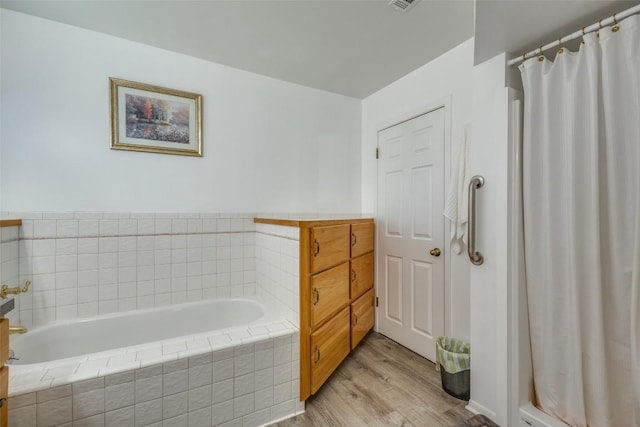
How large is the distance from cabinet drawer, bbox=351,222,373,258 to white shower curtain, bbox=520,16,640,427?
3.95 ft

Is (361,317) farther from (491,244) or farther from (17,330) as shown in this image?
(17,330)

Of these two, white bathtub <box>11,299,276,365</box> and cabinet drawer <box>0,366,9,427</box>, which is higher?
cabinet drawer <box>0,366,9,427</box>

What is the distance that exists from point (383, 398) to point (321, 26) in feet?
7.99

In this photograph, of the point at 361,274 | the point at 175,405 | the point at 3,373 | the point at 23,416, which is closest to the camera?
the point at 3,373

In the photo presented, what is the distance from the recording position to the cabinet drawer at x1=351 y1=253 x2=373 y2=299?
7.66 ft

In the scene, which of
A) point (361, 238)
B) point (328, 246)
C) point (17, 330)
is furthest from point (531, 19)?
point (17, 330)

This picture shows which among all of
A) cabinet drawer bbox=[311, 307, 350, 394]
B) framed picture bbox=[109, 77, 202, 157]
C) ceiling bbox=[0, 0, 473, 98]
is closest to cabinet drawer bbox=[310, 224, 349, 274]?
cabinet drawer bbox=[311, 307, 350, 394]

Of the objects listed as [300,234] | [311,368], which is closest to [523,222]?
[300,234]

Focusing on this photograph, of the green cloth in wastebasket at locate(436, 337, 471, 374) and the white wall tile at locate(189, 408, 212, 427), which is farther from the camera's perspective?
the green cloth in wastebasket at locate(436, 337, 471, 374)

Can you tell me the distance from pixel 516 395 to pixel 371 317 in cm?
141

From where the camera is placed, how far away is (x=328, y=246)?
1.91 m

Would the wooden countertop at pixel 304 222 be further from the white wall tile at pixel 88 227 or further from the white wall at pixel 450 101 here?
the white wall tile at pixel 88 227

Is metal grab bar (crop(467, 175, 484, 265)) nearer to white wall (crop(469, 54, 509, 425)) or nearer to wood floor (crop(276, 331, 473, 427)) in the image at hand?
white wall (crop(469, 54, 509, 425))

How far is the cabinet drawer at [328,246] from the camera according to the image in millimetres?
1739
